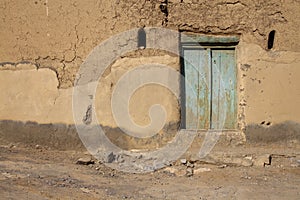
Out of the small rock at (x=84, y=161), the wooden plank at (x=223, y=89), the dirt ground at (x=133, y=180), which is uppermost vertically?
the wooden plank at (x=223, y=89)

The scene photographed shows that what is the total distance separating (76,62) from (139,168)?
2.00 meters

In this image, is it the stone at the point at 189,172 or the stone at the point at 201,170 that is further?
the stone at the point at 201,170

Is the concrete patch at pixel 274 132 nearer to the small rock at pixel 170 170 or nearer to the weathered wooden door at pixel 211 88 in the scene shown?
the weathered wooden door at pixel 211 88

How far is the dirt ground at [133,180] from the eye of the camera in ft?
17.0

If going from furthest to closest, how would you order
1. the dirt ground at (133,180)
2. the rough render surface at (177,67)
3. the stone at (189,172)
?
the rough render surface at (177,67) → the stone at (189,172) → the dirt ground at (133,180)

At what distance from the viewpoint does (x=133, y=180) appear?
588 cm

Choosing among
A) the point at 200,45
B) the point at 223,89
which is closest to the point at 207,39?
the point at 200,45

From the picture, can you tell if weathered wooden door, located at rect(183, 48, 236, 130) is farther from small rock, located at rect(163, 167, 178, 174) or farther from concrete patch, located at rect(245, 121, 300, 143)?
small rock, located at rect(163, 167, 178, 174)

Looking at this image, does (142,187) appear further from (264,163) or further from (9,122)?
(9,122)

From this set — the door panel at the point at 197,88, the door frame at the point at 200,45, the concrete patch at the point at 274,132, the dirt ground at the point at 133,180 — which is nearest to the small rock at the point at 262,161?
the dirt ground at the point at 133,180

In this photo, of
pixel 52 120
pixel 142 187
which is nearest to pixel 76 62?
pixel 52 120

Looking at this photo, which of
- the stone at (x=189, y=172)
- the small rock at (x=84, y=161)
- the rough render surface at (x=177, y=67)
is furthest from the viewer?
the rough render surface at (x=177, y=67)

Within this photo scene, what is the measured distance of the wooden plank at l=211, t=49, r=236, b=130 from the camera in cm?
752

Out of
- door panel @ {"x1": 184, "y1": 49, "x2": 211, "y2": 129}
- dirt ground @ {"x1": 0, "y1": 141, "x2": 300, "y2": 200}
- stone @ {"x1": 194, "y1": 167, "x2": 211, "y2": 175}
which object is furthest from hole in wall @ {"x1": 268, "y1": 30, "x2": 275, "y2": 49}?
stone @ {"x1": 194, "y1": 167, "x2": 211, "y2": 175}
